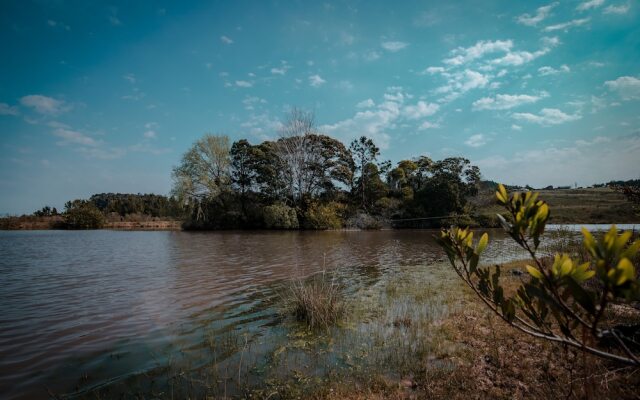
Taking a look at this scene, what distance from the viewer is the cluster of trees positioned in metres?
37.9

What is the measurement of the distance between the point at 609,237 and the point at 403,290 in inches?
309

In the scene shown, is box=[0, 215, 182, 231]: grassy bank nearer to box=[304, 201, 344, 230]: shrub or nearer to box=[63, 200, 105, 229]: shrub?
box=[63, 200, 105, 229]: shrub

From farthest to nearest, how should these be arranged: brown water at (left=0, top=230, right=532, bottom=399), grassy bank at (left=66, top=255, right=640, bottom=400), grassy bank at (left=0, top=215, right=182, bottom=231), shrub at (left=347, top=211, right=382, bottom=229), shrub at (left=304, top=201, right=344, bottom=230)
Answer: grassy bank at (left=0, top=215, right=182, bottom=231) < shrub at (left=347, top=211, right=382, bottom=229) < shrub at (left=304, top=201, right=344, bottom=230) < brown water at (left=0, top=230, right=532, bottom=399) < grassy bank at (left=66, top=255, right=640, bottom=400)

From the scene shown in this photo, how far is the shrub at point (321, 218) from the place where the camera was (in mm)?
36625

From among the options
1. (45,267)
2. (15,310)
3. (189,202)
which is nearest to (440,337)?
(15,310)

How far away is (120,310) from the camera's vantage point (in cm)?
682

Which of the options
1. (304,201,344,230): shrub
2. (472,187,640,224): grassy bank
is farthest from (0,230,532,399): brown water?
(472,187,640,224): grassy bank

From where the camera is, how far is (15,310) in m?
6.71

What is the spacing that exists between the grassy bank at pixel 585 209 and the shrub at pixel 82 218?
52.5 m

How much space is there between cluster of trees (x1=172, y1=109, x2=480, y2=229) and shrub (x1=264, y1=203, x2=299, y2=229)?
0.12 m

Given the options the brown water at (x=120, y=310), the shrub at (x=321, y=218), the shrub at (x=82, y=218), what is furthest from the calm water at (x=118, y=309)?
the shrub at (x=82, y=218)

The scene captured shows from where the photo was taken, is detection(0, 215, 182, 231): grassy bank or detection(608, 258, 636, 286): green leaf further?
detection(0, 215, 182, 231): grassy bank

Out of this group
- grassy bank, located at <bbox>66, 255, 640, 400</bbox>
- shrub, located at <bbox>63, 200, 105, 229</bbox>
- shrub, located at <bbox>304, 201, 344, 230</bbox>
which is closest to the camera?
grassy bank, located at <bbox>66, 255, 640, 400</bbox>

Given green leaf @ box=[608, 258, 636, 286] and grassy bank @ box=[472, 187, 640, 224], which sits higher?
green leaf @ box=[608, 258, 636, 286]
